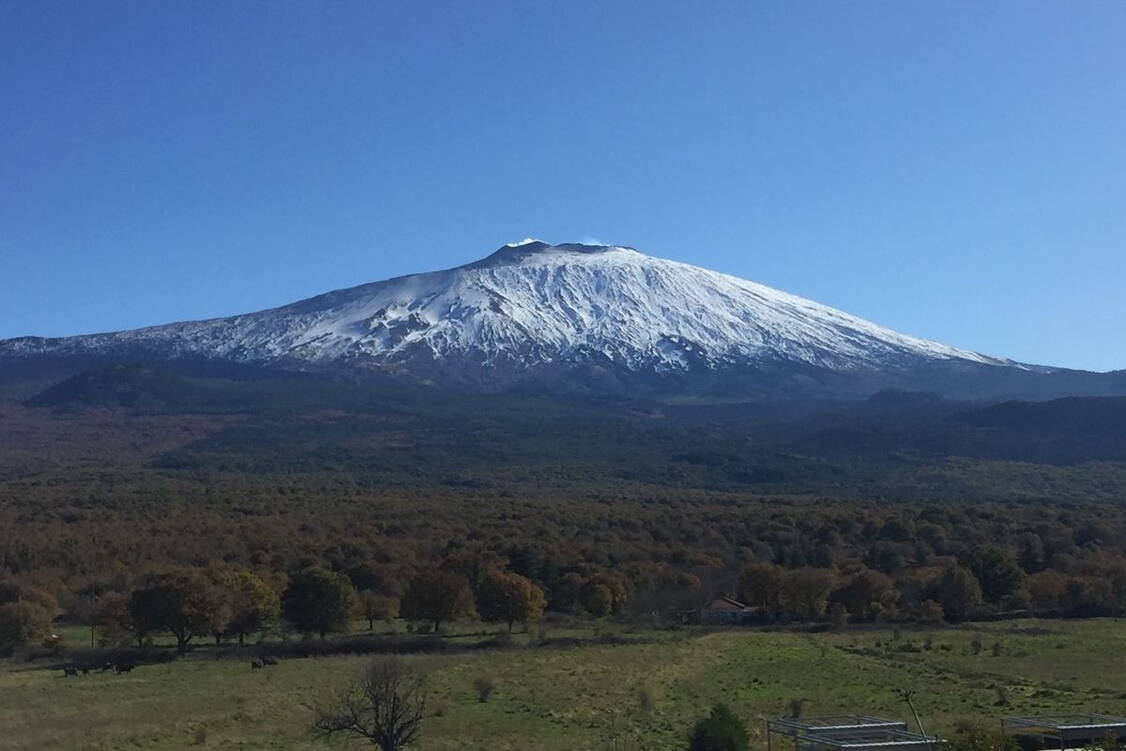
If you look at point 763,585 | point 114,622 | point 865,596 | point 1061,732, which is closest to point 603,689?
point 1061,732

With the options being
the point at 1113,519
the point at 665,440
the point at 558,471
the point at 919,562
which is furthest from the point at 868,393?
the point at 919,562

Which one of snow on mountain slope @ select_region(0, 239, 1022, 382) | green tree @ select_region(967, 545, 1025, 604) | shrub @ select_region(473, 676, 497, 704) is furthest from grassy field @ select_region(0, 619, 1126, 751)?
snow on mountain slope @ select_region(0, 239, 1022, 382)

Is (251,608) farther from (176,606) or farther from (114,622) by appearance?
(114,622)

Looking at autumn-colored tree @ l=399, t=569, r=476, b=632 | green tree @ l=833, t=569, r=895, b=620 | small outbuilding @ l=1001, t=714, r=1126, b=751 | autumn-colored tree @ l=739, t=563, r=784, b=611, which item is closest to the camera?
small outbuilding @ l=1001, t=714, r=1126, b=751

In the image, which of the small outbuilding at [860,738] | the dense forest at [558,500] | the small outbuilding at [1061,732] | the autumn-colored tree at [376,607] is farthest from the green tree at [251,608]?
the small outbuilding at [1061,732]

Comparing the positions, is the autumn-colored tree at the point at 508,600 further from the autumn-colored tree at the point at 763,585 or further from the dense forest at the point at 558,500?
the autumn-colored tree at the point at 763,585

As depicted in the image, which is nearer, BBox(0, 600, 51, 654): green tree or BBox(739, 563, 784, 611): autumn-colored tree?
BBox(0, 600, 51, 654): green tree

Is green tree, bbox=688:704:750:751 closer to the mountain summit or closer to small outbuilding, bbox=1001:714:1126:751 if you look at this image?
small outbuilding, bbox=1001:714:1126:751

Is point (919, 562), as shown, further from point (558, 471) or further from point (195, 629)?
point (558, 471)
